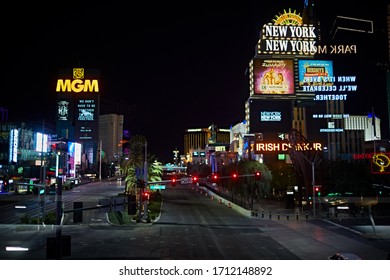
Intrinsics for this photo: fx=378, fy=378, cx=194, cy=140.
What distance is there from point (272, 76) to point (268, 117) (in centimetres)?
1819

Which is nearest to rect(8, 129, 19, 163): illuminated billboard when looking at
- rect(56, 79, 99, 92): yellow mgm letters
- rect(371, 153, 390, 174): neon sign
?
rect(56, 79, 99, 92): yellow mgm letters

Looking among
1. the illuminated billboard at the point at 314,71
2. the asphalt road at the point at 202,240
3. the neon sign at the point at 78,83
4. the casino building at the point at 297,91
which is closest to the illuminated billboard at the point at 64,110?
the neon sign at the point at 78,83

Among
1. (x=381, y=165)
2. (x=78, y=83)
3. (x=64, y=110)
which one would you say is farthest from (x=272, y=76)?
(x=64, y=110)

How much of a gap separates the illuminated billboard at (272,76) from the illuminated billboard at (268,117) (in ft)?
38.0

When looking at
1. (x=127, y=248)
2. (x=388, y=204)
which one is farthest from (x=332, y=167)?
(x=127, y=248)

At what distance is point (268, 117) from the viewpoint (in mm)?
145000

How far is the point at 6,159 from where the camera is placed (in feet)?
352

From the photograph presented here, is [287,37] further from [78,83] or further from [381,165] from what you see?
[381,165]

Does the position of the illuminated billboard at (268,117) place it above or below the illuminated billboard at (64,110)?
below

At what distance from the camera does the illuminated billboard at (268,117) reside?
144375 mm

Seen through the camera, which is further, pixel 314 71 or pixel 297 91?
pixel 297 91

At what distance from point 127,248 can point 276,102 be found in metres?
127

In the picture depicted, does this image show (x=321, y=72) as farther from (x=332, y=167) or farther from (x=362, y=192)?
(x=362, y=192)

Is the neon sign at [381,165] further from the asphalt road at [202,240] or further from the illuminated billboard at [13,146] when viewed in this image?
the illuminated billboard at [13,146]
